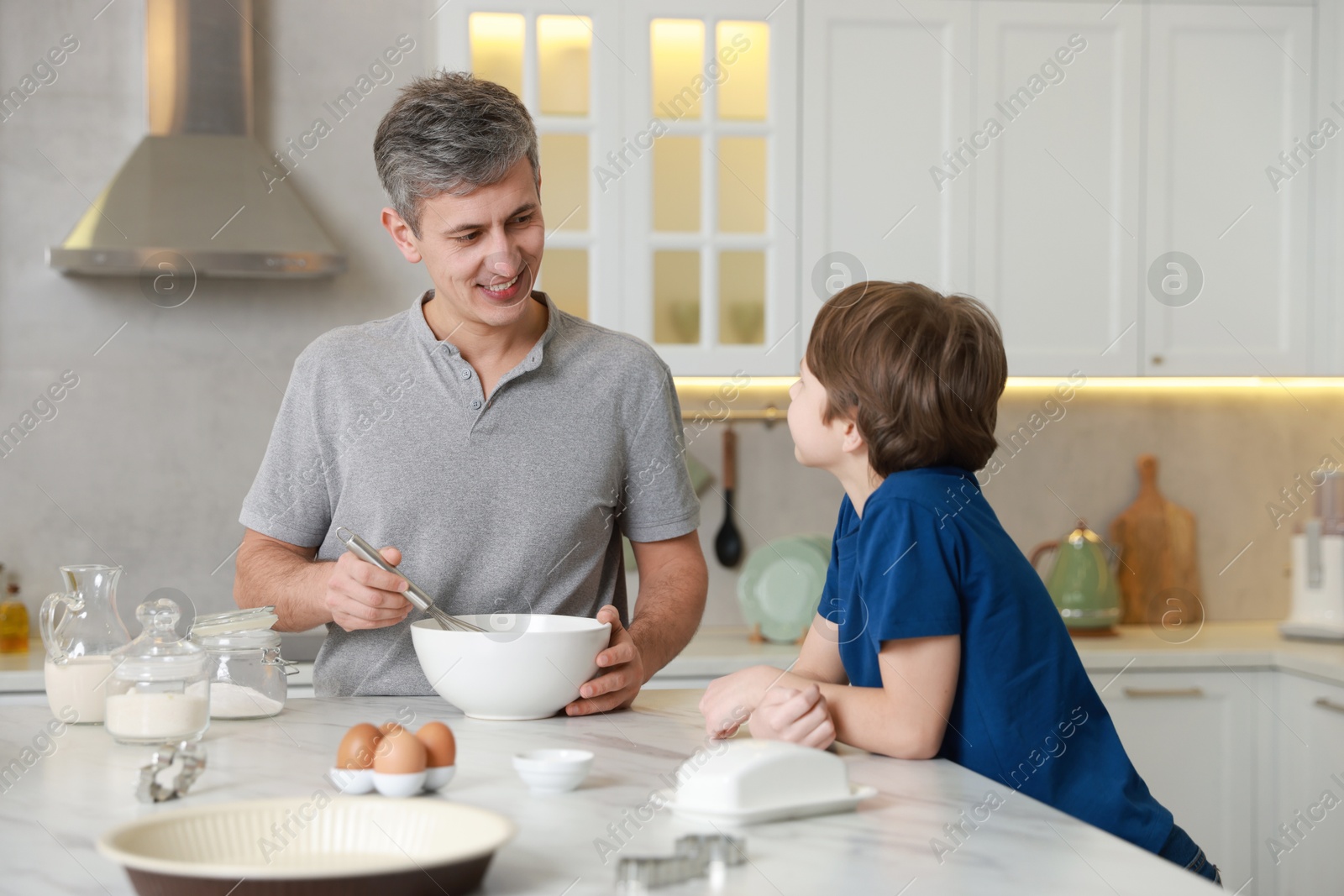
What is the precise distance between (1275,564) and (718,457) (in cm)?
152

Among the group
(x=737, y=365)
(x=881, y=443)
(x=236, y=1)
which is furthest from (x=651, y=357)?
(x=236, y=1)

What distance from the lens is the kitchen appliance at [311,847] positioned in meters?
0.69

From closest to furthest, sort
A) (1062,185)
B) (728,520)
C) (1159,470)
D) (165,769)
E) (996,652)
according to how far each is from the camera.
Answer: (165,769) → (996,652) → (1062,185) → (728,520) → (1159,470)

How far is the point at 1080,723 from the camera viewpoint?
3.76 ft

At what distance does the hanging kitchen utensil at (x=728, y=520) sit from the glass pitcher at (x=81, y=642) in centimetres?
198

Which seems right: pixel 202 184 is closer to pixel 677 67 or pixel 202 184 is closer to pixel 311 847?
pixel 677 67

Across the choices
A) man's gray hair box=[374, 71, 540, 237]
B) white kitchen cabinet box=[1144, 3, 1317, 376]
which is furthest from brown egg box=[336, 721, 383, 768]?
white kitchen cabinet box=[1144, 3, 1317, 376]

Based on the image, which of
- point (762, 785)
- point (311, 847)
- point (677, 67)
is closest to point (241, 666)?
point (311, 847)

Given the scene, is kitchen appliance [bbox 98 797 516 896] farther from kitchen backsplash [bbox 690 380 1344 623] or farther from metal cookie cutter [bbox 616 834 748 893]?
kitchen backsplash [bbox 690 380 1344 623]

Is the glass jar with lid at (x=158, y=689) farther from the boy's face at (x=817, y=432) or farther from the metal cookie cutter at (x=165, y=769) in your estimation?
the boy's face at (x=817, y=432)

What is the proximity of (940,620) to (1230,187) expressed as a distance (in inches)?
86.6

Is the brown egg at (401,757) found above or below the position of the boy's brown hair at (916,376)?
below

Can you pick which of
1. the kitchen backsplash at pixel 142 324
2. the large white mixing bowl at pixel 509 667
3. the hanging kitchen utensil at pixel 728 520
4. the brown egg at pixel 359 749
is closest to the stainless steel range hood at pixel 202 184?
the kitchen backsplash at pixel 142 324

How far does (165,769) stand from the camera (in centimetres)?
102
